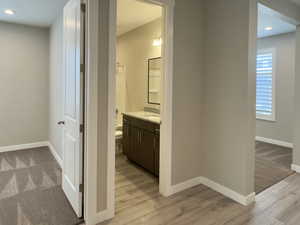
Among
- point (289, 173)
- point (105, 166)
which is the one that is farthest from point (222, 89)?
point (289, 173)

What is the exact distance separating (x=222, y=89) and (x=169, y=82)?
0.70 m

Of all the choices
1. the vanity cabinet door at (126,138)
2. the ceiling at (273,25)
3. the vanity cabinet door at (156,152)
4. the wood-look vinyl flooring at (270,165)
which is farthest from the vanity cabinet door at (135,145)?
the ceiling at (273,25)

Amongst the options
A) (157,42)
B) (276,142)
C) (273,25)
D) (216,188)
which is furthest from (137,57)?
(276,142)

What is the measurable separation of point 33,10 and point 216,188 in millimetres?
3997

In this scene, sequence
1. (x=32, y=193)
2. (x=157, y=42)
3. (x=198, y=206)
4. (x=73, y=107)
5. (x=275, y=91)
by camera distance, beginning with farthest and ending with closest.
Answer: (x=275, y=91), (x=157, y=42), (x=32, y=193), (x=198, y=206), (x=73, y=107)

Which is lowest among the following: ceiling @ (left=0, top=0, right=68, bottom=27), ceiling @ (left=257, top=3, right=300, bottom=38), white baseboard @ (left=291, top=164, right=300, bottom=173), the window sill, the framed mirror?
white baseboard @ (left=291, top=164, right=300, bottom=173)

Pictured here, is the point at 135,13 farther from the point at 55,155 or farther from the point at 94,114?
the point at 55,155

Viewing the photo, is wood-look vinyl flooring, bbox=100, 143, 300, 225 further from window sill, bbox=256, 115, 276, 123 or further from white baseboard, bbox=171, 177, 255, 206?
window sill, bbox=256, 115, 276, 123

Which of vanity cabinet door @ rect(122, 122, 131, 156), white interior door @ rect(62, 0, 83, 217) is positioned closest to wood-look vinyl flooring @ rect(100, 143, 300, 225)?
white interior door @ rect(62, 0, 83, 217)

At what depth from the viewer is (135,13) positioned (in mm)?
3754

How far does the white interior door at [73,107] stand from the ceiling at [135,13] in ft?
3.94

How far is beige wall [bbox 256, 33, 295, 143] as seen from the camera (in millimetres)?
4965

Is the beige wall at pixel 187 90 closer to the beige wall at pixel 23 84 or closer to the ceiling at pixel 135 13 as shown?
the ceiling at pixel 135 13

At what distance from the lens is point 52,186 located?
117 inches
